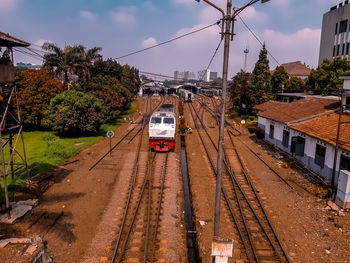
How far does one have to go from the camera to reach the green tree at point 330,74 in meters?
29.9

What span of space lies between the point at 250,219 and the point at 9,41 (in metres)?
14.0

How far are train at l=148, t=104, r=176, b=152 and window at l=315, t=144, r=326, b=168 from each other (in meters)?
11.1

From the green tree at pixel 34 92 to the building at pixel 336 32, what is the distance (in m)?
46.1

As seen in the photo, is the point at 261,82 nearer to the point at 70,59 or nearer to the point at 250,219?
the point at 70,59

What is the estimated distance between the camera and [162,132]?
22.4 m

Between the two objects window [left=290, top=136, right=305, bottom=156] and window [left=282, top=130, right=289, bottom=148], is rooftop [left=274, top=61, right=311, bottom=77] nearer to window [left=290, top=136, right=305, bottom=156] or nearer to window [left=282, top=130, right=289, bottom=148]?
window [left=282, top=130, right=289, bottom=148]

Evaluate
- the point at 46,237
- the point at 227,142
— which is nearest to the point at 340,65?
the point at 227,142

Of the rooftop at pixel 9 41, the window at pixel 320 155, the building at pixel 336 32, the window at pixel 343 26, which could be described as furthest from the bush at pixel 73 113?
the window at pixel 343 26

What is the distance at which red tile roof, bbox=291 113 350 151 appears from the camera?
15.3 m

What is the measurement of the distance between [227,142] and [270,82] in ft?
71.1

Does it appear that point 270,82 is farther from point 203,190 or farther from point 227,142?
point 203,190

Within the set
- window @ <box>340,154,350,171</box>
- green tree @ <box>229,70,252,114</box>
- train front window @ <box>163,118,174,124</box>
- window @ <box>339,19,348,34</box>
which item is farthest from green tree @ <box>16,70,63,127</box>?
window @ <box>339,19,348,34</box>

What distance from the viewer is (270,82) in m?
44.3

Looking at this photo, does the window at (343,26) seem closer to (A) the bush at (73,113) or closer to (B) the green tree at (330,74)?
(B) the green tree at (330,74)
